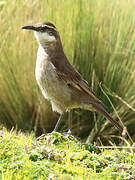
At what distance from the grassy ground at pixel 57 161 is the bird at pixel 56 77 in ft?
3.60

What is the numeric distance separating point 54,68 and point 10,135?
1.36 m

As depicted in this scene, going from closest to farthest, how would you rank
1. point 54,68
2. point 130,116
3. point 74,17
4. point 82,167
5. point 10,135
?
point 82,167 → point 10,135 → point 54,68 → point 74,17 → point 130,116

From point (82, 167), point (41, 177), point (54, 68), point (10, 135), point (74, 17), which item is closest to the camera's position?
point (41, 177)

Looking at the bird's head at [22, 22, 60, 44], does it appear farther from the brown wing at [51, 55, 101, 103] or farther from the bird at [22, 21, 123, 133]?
the brown wing at [51, 55, 101, 103]

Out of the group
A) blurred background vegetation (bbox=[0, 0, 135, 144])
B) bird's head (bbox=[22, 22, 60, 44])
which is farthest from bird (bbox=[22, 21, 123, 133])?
blurred background vegetation (bbox=[0, 0, 135, 144])

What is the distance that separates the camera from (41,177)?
3.78m

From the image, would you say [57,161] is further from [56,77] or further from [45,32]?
[45,32]

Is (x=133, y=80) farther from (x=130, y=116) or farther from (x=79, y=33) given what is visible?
(x=79, y=33)

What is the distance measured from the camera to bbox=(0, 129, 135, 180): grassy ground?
3.86m

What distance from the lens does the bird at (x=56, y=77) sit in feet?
18.8

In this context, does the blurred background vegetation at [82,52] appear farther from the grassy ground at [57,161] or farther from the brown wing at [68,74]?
the grassy ground at [57,161]

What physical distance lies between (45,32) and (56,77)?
66 cm

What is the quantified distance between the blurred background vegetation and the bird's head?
3.27 feet

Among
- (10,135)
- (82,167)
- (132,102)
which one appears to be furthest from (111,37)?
(82,167)
